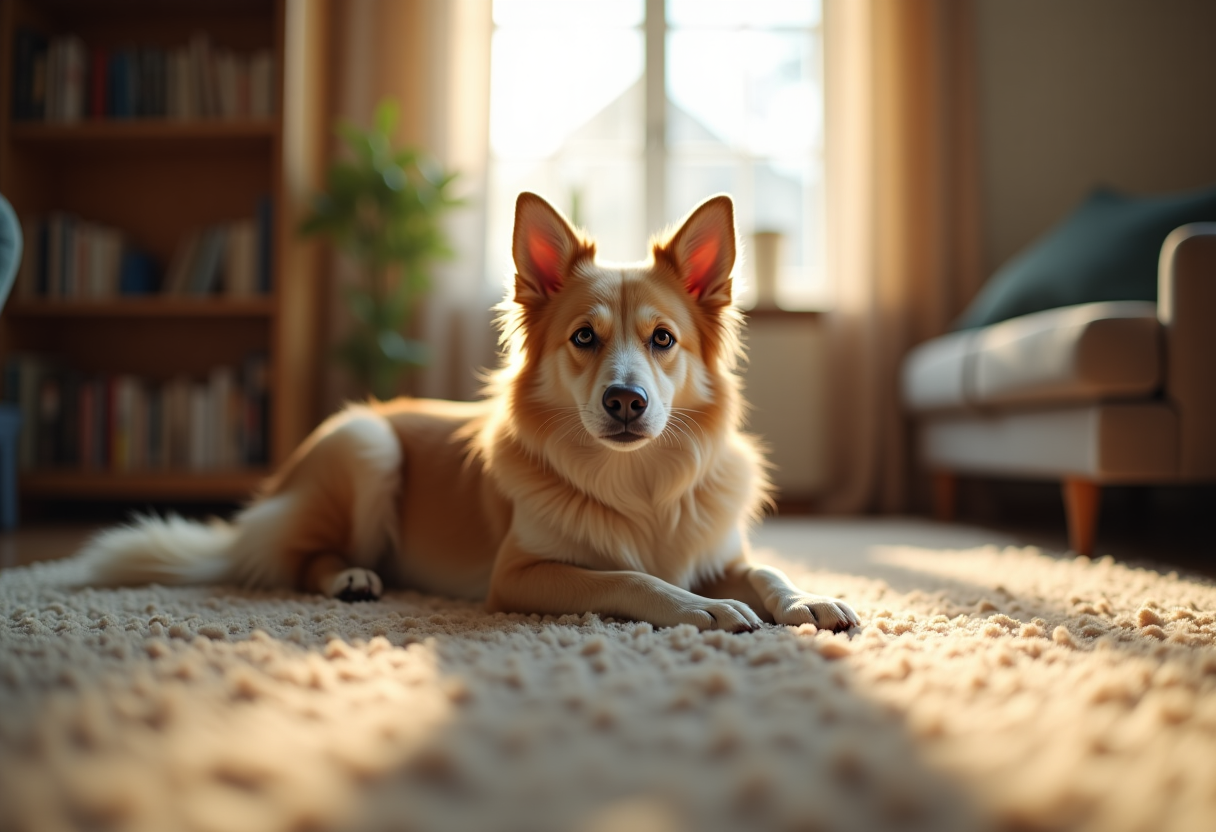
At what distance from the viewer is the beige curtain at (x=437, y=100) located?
13.4 feet

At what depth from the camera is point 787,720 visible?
83 centimetres

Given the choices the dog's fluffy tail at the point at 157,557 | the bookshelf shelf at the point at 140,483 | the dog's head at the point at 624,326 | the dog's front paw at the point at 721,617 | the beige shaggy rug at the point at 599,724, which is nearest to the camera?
the beige shaggy rug at the point at 599,724

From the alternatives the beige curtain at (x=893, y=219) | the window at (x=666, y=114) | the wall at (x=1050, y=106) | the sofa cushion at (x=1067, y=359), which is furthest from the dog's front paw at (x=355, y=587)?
the wall at (x=1050, y=106)

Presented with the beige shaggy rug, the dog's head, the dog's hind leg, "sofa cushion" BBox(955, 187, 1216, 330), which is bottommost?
the beige shaggy rug

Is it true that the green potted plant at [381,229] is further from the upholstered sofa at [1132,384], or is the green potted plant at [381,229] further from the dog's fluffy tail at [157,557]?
the upholstered sofa at [1132,384]

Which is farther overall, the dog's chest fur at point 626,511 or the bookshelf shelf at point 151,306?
the bookshelf shelf at point 151,306

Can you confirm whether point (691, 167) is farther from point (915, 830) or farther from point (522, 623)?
point (915, 830)

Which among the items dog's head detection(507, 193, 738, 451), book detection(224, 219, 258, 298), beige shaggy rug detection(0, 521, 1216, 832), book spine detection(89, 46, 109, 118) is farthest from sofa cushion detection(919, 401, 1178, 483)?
book spine detection(89, 46, 109, 118)

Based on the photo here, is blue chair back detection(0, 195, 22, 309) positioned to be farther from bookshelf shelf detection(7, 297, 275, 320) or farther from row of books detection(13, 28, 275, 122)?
row of books detection(13, 28, 275, 122)

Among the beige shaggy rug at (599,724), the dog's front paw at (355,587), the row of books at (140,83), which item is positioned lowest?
the dog's front paw at (355,587)

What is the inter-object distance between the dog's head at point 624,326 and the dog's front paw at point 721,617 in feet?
0.99

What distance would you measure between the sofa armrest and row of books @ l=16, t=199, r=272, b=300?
339 centimetres

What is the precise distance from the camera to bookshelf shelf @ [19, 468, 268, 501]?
3.39m

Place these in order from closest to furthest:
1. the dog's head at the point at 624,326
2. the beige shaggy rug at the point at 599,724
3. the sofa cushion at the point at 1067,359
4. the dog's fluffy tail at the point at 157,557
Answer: the beige shaggy rug at the point at 599,724 < the dog's head at the point at 624,326 < the dog's fluffy tail at the point at 157,557 < the sofa cushion at the point at 1067,359
